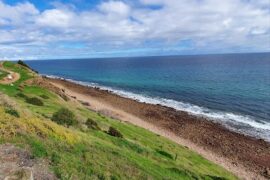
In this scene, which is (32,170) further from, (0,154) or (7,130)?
(7,130)

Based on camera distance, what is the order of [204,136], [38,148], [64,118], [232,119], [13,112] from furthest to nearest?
[232,119]
[204,136]
[64,118]
[13,112]
[38,148]

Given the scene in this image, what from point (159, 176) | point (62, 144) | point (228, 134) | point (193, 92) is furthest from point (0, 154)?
point (193, 92)

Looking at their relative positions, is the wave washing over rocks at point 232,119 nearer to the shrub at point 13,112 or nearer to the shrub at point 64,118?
the shrub at point 64,118

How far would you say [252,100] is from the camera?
7456 cm

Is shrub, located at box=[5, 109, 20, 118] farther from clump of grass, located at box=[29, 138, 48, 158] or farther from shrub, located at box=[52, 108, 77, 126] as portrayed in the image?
shrub, located at box=[52, 108, 77, 126]

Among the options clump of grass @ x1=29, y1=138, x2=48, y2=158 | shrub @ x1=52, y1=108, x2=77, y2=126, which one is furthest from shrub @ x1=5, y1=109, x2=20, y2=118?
shrub @ x1=52, y1=108, x2=77, y2=126

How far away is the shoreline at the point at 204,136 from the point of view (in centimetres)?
3803

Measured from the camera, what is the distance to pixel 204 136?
48.7m

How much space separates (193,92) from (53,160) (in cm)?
7860

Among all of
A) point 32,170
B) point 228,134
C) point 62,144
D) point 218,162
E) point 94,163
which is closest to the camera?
point 32,170

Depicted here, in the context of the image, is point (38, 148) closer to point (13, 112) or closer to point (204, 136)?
point (13, 112)

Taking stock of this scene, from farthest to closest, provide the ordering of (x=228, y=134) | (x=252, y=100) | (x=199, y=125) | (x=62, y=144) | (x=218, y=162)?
(x=252, y=100), (x=199, y=125), (x=228, y=134), (x=218, y=162), (x=62, y=144)

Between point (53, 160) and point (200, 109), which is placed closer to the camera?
point (53, 160)

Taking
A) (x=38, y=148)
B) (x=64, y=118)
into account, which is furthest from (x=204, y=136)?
(x=38, y=148)
